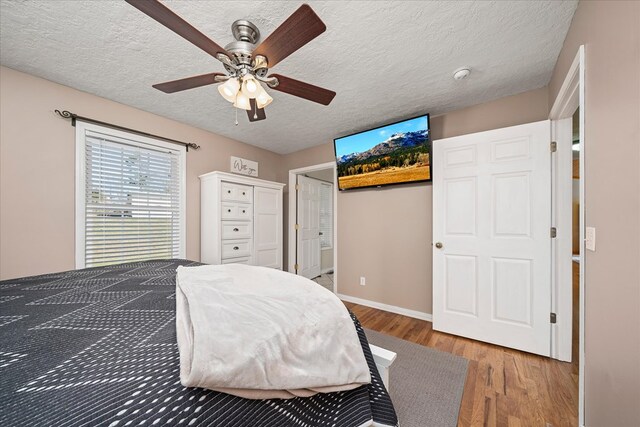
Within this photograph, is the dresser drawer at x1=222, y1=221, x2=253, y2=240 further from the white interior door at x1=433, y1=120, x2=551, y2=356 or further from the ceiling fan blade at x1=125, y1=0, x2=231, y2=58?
the white interior door at x1=433, y1=120, x2=551, y2=356

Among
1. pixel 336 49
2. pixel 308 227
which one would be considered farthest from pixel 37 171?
pixel 308 227

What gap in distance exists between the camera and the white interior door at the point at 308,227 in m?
4.04

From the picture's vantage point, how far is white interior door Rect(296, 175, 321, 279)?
159 inches

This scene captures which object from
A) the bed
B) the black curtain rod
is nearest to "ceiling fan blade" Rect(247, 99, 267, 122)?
the bed

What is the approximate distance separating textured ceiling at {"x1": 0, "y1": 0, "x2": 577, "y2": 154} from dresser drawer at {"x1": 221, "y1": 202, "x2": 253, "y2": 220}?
1.13 m

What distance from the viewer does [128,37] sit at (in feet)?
5.10

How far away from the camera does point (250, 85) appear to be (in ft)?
4.53

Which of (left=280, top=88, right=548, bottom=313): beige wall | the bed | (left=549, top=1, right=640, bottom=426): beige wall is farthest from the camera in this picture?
(left=280, top=88, right=548, bottom=313): beige wall

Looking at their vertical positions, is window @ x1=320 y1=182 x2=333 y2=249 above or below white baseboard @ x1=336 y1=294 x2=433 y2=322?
above

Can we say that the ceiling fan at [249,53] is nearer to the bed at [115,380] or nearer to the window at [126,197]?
the bed at [115,380]

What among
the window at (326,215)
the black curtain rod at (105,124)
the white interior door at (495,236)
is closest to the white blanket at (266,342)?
the white interior door at (495,236)

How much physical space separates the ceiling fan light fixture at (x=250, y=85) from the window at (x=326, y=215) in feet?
11.0

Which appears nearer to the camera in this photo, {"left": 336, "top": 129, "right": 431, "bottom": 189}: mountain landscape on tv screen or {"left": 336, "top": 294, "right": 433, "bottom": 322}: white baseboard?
{"left": 336, "top": 129, "right": 431, "bottom": 189}: mountain landscape on tv screen

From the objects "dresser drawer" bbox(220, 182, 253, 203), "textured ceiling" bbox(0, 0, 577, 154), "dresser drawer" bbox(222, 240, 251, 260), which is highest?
"textured ceiling" bbox(0, 0, 577, 154)
